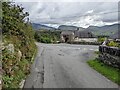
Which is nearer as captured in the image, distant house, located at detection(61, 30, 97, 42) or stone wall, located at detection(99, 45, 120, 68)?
stone wall, located at detection(99, 45, 120, 68)

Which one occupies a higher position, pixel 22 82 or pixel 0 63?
pixel 0 63

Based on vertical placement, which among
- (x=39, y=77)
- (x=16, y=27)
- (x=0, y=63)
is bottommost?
(x=39, y=77)

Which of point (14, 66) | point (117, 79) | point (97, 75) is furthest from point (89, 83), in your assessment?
point (14, 66)

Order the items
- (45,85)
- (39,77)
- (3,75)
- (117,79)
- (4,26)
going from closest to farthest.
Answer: (3,75) → (45,85) → (117,79) → (39,77) → (4,26)

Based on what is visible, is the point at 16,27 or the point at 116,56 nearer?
the point at 116,56

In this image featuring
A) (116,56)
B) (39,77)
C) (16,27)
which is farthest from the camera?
(16,27)

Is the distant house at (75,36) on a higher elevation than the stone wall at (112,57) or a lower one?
lower

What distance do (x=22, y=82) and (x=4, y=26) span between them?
844 cm

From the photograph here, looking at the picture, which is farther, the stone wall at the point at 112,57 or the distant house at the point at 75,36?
the distant house at the point at 75,36

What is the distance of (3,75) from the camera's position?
12680mm

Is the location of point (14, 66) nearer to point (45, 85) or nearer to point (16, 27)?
point (45, 85)

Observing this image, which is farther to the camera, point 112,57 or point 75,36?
point 75,36

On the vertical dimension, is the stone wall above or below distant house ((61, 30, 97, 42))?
above

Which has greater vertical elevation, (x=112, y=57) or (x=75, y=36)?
(x=112, y=57)
